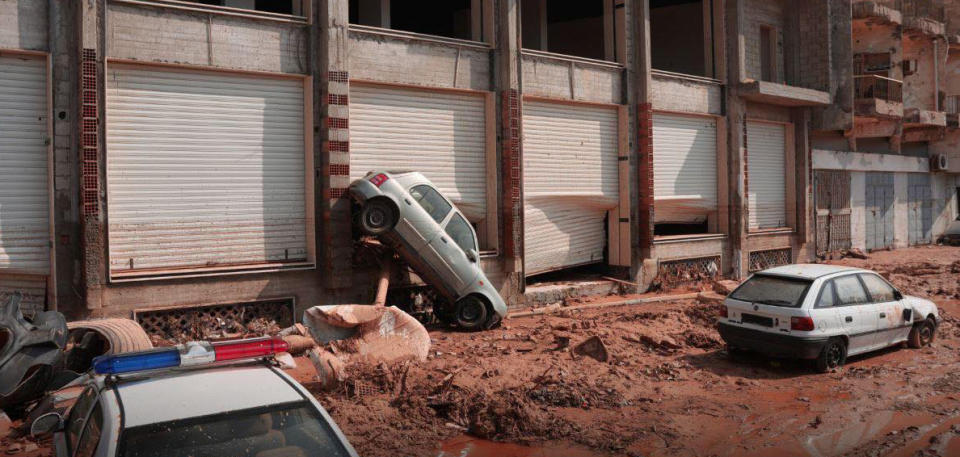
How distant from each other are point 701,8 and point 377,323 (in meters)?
15.8

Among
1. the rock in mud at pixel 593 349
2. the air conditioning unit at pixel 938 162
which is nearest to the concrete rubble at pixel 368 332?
the rock in mud at pixel 593 349

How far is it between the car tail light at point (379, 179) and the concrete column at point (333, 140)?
801mm

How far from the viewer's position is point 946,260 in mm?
24625

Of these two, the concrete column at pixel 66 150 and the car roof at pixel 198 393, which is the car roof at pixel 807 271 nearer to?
the car roof at pixel 198 393

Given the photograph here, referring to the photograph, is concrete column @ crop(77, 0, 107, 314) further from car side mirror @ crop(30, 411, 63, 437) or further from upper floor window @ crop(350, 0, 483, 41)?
upper floor window @ crop(350, 0, 483, 41)

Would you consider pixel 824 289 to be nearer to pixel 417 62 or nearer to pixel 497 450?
pixel 497 450

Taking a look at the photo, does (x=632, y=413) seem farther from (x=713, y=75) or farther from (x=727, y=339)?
(x=713, y=75)

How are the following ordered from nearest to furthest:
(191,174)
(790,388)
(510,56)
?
(790,388), (191,174), (510,56)

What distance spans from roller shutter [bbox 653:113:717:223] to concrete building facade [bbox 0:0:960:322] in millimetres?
69

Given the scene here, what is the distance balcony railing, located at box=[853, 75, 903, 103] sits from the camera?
25391 millimetres

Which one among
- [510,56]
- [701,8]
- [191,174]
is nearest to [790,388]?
[510,56]

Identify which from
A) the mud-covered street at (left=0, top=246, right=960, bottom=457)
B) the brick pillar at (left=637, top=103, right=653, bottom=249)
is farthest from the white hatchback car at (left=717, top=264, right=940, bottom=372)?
the brick pillar at (left=637, top=103, right=653, bottom=249)

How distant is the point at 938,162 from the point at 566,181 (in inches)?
849

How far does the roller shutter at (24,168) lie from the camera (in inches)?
420
